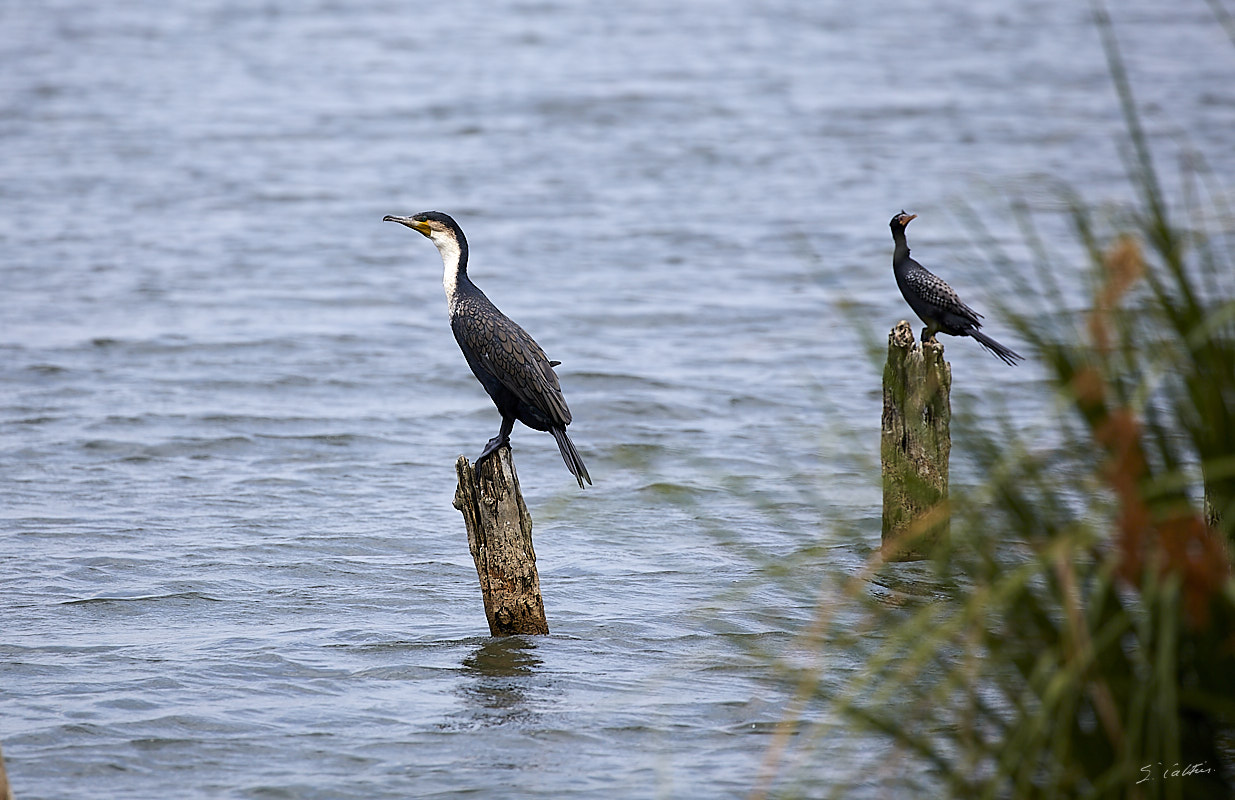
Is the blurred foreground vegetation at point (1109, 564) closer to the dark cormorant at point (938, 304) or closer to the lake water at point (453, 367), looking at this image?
the lake water at point (453, 367)

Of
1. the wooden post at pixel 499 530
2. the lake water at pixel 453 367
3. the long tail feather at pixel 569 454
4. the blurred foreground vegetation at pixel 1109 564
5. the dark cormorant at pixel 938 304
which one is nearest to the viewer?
the blurred foreground vegetation at pixel 1109 564

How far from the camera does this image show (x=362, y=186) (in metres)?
19.8

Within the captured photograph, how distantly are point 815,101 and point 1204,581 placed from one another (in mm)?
23606

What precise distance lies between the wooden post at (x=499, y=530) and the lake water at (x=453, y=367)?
0.29 m

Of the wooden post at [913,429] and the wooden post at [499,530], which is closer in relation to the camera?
the wooden post at [499,530]

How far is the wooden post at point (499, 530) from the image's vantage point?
557 centimetres

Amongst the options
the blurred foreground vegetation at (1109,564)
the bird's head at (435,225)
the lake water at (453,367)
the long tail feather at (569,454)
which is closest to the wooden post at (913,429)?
the lake water at (453,367)

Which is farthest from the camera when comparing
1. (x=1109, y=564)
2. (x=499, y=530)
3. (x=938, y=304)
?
(x=938, y=304)

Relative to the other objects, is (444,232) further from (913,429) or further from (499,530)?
(913,429)

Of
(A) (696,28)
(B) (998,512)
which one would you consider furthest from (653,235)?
(A) (696,28)

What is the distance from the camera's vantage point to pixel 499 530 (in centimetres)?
562

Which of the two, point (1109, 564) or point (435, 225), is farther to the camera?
point (435, 225)

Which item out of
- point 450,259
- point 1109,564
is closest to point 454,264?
point 450,259

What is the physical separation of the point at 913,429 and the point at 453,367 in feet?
21.0
